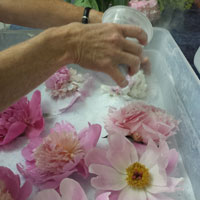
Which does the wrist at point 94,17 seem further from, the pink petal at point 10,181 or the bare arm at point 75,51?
the pink petal at point 10,181

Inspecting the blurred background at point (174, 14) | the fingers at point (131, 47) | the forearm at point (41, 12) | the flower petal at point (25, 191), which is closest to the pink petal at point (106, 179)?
the flower petal at point (25, 191)

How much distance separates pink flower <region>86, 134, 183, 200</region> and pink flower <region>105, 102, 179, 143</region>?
0.04 m

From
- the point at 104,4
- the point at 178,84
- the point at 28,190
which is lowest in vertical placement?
the point at 28,190

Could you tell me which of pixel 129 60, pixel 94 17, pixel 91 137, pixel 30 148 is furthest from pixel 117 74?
pixel 94 17

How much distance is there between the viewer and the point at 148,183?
1.20ft

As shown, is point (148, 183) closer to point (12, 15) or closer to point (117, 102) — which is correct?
point (117, 102)

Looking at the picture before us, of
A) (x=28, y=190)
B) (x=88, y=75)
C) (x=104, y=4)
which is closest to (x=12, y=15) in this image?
(x=88, y=75)

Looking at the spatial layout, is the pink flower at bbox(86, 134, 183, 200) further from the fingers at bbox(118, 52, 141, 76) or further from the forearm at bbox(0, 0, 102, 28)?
the forearm at bbox(0, 0, 102, 28)

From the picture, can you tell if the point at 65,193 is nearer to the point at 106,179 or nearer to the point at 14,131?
the point at 106,179

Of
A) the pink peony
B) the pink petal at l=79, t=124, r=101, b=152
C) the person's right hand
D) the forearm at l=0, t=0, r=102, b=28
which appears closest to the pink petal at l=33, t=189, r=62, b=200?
the pink peony

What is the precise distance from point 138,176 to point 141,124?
0.10 m

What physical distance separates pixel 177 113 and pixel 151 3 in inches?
19.8

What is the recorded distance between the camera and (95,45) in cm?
38

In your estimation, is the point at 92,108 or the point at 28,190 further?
the point at 92,108
